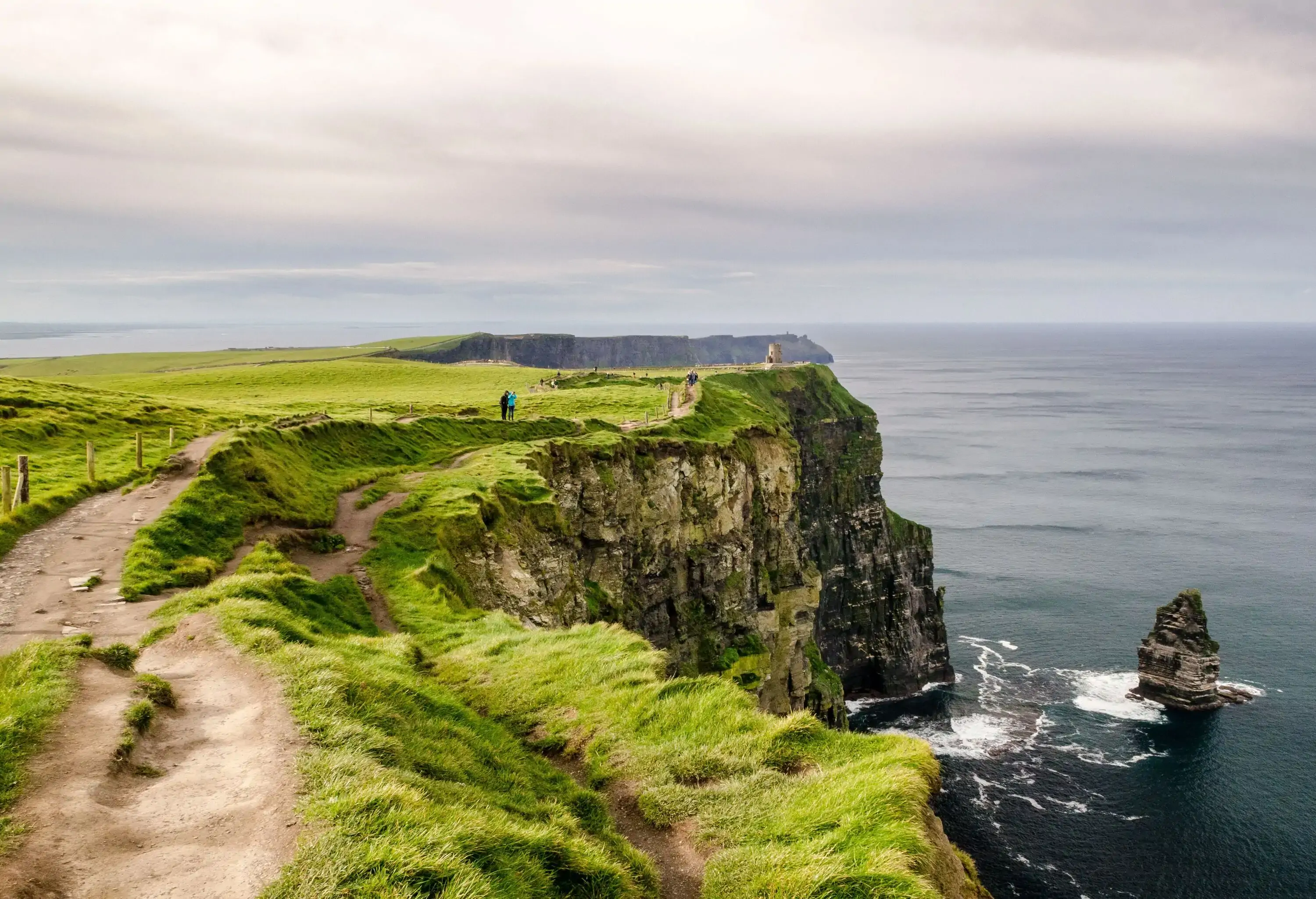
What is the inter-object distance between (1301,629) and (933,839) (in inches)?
3887

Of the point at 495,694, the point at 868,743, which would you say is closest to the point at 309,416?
the point at 495,694

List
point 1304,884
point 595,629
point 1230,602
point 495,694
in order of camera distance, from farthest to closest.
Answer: point 1230,602 < point 1304,884 < point 595,629 < point 495,694

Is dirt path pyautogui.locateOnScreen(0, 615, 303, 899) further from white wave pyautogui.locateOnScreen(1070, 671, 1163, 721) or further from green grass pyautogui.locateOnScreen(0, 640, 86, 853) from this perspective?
white wave pyautogui.locateOnScreen(1070, 671, 1163, 721)

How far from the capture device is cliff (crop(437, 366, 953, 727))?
41.3m

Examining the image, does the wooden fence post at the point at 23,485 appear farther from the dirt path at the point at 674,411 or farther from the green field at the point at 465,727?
the dirt path at the point at 674,411

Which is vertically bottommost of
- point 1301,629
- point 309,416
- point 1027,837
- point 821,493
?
point 1027,837

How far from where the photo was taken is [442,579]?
98.4ft

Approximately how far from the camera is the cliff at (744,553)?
41.3m

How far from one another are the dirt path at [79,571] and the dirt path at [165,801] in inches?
181

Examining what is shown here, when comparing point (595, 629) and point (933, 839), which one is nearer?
point (933, 839)

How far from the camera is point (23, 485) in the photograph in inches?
1106

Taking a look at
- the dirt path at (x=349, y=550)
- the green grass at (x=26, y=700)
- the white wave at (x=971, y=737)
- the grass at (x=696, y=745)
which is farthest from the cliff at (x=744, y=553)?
the green grass at (x=26, y=700)

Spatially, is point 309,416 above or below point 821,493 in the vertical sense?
above

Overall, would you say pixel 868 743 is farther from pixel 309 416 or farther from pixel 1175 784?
pixel 1175 784
